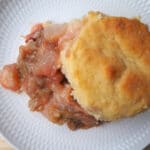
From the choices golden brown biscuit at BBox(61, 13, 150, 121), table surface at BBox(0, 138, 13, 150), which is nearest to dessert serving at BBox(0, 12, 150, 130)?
golden brown biscuit at BBox(61, 13, 150, 121)

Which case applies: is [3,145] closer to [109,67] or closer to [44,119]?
[44,119]

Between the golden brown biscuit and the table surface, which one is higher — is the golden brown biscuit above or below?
above

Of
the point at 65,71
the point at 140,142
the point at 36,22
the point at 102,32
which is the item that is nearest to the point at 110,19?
the point at 102,32

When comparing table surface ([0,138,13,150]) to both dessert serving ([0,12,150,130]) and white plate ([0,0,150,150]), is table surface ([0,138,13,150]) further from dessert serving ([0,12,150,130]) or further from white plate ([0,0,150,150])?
dessert serving ([0,12,150,130])

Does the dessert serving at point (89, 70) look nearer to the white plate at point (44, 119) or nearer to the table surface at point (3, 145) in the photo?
the white plate at point (44, 119)

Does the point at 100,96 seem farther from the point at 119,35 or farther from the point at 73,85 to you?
the point at 119,35

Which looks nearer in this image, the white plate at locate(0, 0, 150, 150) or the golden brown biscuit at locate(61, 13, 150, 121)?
the golden brown biscuit at locate(61, 13, 150, 121)

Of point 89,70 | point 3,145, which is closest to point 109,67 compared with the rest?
point 89,70
